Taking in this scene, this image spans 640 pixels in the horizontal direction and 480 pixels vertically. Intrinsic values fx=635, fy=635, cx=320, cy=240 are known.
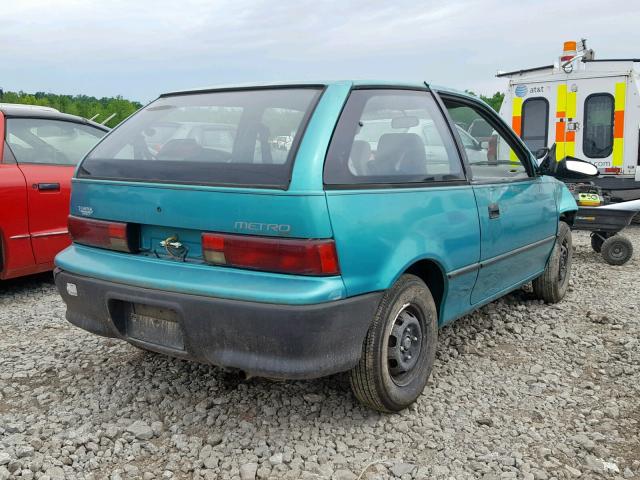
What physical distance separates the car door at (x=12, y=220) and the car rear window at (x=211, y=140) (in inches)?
75.6

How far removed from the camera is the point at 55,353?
386 centimetres

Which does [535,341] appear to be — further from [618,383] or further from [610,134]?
[610,134]

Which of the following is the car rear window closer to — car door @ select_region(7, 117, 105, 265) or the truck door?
car door @ select_region(7, 117, 105, 265)

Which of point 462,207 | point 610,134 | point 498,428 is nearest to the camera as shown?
point 498,428

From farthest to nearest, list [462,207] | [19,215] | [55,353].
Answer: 1. [19,215]
2. [55,353]
3. [462,207]

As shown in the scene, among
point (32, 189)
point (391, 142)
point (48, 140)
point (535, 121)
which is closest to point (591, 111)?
point (535, 121)

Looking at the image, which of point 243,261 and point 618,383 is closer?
point 243,261

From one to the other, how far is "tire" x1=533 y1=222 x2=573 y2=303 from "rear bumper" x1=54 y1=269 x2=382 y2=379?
104 inches

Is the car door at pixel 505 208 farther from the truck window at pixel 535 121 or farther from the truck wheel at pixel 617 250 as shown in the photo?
the truck window at pixel 535 121

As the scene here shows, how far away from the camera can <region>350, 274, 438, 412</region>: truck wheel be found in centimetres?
284

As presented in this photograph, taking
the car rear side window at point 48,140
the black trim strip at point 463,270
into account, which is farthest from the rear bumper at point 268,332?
the car rear side window at point 48,140

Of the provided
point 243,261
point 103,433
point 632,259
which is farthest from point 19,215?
point 632,259

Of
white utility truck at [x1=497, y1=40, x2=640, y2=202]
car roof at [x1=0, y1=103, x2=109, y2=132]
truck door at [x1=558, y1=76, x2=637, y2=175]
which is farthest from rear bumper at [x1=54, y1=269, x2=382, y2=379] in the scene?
truck door at [x1=558, y1=76, x2=637, y2=175]

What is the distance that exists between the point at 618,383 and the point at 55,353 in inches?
129
